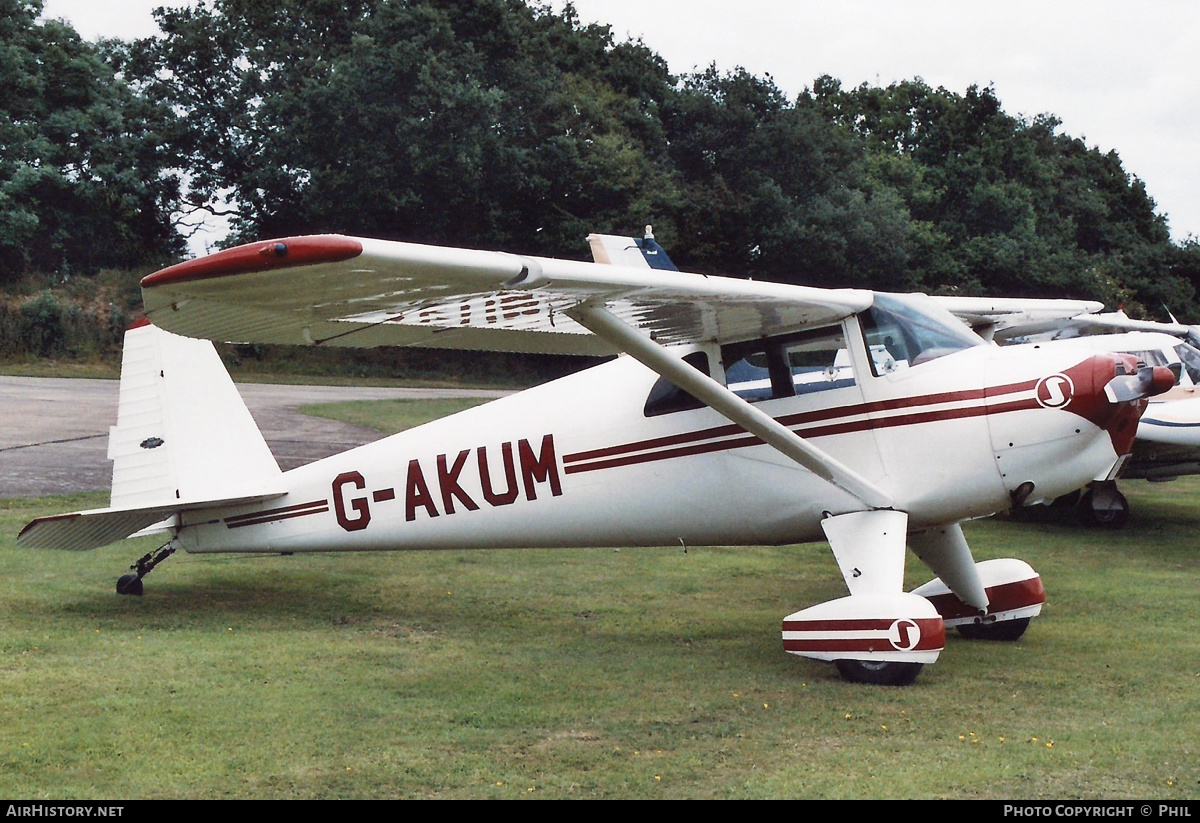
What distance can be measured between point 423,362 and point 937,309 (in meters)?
28.5

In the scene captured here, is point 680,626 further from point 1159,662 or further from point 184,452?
point 184,452

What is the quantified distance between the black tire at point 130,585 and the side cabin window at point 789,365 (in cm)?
466

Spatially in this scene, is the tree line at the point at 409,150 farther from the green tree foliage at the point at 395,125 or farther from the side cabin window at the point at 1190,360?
the side cabin window at the point at 1190,360

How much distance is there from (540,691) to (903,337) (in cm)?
309

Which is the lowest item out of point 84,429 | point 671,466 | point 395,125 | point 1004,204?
point 671,466

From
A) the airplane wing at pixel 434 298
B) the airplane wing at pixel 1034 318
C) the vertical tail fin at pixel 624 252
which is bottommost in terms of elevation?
the airplane wing at pixel 1034 318

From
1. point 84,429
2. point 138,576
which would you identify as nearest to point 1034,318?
point 138,576

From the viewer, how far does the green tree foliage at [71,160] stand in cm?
3406

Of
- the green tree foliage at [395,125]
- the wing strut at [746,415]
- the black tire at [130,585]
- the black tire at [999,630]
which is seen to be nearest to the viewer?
the wing strut at [746,415]

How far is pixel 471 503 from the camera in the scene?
8180mm

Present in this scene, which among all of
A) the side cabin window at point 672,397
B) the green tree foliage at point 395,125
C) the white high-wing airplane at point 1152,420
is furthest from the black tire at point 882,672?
the green tree foliage at point 395,125

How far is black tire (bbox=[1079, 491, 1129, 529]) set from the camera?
13.9m

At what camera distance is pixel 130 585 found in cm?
870

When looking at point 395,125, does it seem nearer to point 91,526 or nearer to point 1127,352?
point 1127,352
